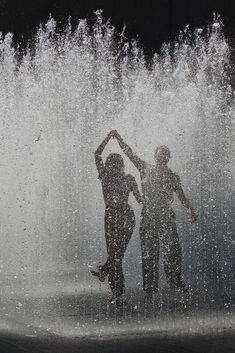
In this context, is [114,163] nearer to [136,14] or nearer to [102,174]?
[102,174]

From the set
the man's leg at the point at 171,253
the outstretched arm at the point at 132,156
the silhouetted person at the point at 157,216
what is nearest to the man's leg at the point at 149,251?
the silhouetted person at the point at 157,216

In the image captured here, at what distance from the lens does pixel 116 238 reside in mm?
7508

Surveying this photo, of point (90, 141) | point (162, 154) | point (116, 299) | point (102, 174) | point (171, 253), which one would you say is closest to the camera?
point (116, 299)

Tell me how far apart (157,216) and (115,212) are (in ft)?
1.34

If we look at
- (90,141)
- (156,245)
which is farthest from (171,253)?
(90,141)

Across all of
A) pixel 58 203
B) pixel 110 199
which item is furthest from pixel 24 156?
pixel 110 199

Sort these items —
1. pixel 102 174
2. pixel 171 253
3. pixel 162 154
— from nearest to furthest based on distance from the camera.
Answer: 1. pixel 102 174
2. pixel 162 154
3. pixel 171 253

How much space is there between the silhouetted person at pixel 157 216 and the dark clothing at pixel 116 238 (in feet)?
0.57

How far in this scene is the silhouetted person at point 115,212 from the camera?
7.23 meters

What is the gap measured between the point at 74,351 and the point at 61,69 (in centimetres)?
629

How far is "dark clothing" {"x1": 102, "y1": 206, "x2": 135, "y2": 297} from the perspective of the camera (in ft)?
24.1

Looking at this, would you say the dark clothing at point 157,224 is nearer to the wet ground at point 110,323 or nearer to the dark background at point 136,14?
the wet ground at point 110,323

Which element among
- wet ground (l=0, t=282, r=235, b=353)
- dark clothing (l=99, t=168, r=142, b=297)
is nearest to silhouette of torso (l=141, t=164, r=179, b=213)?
dark clothing (l=99, t=168, r=142, b=297)

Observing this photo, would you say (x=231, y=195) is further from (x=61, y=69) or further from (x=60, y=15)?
(x=60, y=15)
